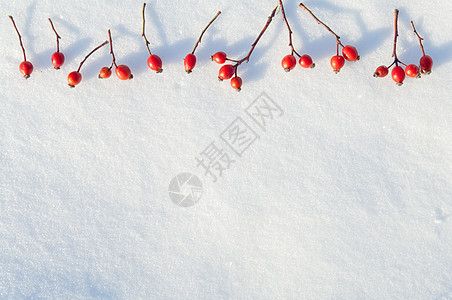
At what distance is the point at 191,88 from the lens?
1678mm

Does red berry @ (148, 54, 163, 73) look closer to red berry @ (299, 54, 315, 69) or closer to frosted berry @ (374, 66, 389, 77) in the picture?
red berry @ (299, 54, 315, 69)

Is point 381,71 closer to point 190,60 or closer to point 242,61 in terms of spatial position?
point 242,61

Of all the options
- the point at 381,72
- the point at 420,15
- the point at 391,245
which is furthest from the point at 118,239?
the point at 420,15

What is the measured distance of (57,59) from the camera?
1635 mm

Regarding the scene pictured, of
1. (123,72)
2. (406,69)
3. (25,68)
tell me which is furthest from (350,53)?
(25,68)

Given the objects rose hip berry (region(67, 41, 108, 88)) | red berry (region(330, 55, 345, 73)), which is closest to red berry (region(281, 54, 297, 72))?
red berry (region(330, 55, 345, 73))

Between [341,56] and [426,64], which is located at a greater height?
[341,56]

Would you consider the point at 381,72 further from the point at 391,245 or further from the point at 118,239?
the point at 118,239

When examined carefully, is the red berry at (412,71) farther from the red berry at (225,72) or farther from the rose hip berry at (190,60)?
the rose hip berry at (190,60)

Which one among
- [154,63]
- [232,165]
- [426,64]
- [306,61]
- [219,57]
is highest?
[154,63]

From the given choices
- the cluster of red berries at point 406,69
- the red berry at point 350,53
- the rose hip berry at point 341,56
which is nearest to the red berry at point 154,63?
the rose hip berry at point 341,56

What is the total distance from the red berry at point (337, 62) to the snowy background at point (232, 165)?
7 cm

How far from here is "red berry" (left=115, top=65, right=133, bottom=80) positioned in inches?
63.3

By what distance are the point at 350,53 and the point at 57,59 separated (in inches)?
51.3
